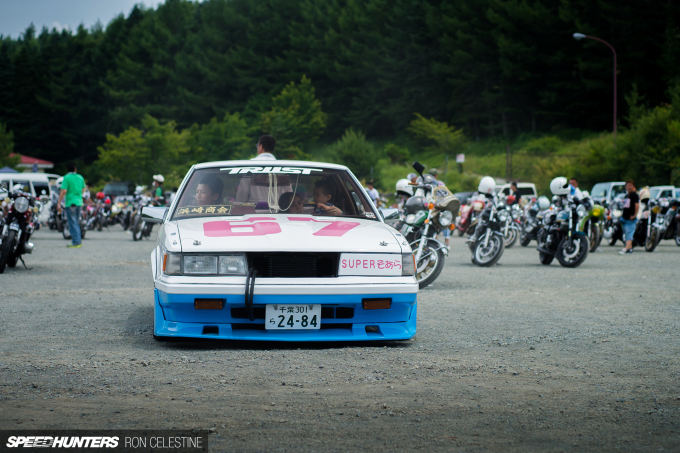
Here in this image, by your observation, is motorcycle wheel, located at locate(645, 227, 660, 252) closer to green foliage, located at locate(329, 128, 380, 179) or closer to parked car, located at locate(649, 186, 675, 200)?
parked car, located at locate(649, 186, 675, 200)

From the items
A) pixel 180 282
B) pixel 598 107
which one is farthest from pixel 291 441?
pixel 598 107

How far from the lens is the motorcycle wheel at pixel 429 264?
10.3 meters

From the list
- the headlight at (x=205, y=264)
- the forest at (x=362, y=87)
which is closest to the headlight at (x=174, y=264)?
the headlight at (x=205, y=264)

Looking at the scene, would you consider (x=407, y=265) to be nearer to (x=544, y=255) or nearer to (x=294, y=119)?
(x=544, y=255)

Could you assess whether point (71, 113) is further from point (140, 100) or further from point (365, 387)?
point (365, 387)

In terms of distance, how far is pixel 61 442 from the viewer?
11.1 ft

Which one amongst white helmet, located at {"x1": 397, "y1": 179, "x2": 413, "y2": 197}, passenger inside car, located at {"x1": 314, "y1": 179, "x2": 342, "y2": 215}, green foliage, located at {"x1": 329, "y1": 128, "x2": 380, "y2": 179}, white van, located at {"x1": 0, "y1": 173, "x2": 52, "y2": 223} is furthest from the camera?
green foliage, located at {"x1": 329, "y1": 128, "x2": 380, "y2": 179}

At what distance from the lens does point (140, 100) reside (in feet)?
304

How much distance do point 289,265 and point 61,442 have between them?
2.38m

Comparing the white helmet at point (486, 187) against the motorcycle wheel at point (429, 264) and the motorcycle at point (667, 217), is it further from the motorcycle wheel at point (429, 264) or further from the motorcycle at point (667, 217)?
the motorcycle at point (667, 217)

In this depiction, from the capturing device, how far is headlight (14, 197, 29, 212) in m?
11.2

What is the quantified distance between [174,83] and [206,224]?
288 feet

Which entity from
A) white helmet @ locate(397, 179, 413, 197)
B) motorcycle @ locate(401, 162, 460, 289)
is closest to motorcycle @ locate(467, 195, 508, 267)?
white helmet @ locate(397, 179, 413, 197)

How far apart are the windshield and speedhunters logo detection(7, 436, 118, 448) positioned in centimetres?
335
